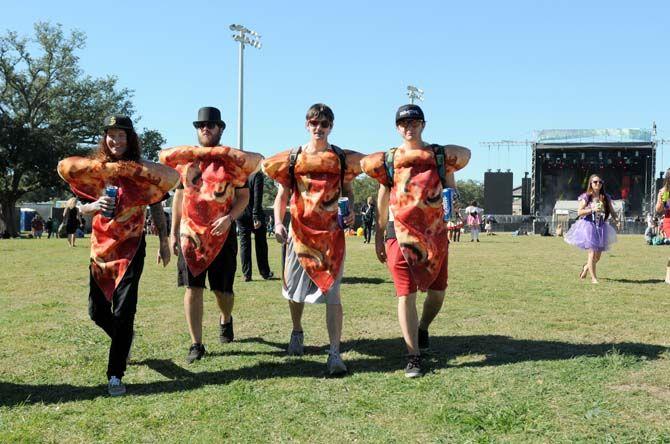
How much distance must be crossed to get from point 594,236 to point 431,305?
6.11 metres

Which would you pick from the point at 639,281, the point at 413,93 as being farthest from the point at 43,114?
the point at 639,281

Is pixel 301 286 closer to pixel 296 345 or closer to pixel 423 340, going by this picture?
pixel 296 345

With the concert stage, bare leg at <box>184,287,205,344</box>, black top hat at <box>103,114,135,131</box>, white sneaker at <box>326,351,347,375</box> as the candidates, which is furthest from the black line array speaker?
black top hat at <box>103,114,135,131</box>

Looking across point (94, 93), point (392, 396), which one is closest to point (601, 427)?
point (392, 396)

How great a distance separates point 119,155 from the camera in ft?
15.8

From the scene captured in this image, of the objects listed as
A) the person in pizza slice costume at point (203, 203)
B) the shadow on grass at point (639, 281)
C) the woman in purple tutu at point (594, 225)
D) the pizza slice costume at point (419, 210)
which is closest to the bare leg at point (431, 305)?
the pizza slice costume at point (419, 210)

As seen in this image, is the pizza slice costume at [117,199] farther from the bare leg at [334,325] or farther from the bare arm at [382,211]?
the bare arm at [382,211]

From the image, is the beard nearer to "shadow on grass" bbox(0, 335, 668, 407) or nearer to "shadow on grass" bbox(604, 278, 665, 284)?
"shadow on grass" bbox(0, 335, 668, 407)

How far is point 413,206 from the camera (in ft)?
16.3

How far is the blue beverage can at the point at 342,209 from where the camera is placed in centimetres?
503

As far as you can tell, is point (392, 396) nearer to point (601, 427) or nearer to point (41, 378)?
point (601, 427)

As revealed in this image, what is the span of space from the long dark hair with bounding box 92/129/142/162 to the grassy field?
67.0 inches

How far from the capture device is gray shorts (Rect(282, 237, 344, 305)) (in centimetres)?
513

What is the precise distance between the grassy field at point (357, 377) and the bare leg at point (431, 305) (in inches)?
11.4
